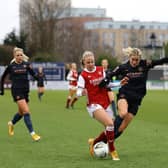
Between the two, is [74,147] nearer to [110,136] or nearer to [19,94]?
[110,136]

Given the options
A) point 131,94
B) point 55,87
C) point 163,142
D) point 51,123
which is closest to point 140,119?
point 51,123

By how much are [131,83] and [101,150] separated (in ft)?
4.36

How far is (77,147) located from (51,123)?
626cm

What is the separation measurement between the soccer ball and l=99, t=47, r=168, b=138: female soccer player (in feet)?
1.32

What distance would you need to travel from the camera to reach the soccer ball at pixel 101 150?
10.3 m

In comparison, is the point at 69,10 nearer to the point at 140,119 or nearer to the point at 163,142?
the point at 140,119

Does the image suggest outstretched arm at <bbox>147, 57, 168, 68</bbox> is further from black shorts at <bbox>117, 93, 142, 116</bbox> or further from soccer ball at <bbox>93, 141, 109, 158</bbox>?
→ soccer ball at <bbox>93, 141, 109, 158</bbox>

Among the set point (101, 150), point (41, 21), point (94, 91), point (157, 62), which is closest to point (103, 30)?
point (41, 21)

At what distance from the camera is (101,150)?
33.9 ft

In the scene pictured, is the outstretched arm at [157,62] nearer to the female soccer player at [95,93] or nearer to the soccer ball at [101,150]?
the female soccer player at [95,93]

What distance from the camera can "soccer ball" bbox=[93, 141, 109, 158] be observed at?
33.7 feet

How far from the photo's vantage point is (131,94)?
416 inches

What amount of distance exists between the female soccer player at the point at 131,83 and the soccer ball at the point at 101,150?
403 mm

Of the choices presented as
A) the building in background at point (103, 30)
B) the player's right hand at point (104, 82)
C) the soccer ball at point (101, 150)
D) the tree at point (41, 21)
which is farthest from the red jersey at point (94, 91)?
the tree at point (41, 21)
